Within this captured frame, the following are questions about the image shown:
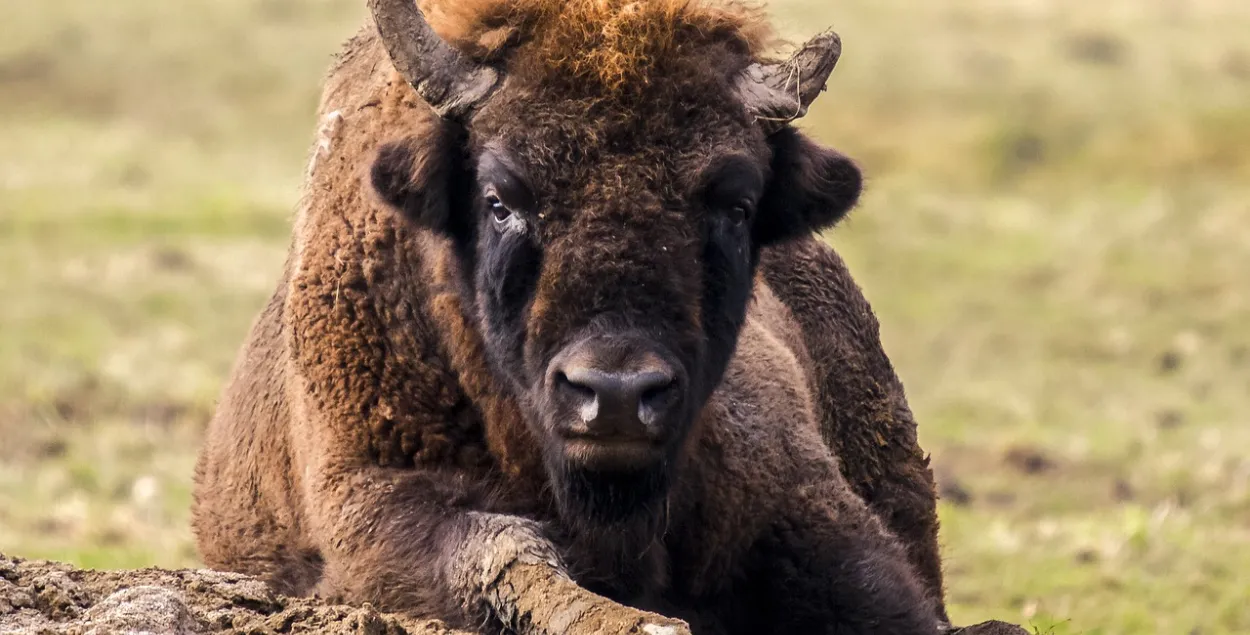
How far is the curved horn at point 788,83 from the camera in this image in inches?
213

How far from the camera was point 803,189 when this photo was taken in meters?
5.70

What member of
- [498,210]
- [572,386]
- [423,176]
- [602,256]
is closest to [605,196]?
[602,256]

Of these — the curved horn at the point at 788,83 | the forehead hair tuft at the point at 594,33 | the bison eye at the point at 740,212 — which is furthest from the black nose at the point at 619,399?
the curved horn at the point at 788,83

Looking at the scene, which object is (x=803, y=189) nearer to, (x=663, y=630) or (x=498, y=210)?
(x=498, y=210)

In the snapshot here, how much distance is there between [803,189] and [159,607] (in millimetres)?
2422

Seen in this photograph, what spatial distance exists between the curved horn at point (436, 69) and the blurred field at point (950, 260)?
1.31m

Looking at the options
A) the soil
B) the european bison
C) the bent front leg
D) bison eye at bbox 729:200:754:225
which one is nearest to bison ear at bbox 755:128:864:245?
the european bison

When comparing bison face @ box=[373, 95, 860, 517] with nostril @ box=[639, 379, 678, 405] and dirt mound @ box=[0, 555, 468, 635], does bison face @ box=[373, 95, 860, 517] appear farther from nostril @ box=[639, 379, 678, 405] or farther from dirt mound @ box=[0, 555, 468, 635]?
dirt mound @ box=[0, 555, 468, 635]

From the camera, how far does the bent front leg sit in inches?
189

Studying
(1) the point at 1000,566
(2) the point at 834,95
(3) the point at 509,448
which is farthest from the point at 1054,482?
(2) the point at 834,95

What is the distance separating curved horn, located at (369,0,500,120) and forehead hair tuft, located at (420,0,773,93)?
8 centimetres

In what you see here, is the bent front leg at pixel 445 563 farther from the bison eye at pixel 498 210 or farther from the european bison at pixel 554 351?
the bison eye at pixel 498 210

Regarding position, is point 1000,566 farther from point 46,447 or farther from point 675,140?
point 46,447

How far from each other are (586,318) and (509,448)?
890 mm
